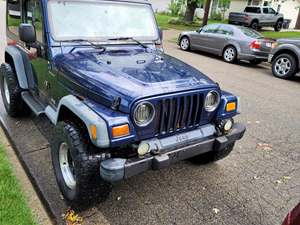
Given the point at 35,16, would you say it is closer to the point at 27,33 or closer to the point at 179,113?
the point at 27,33

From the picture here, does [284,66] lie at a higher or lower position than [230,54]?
higher

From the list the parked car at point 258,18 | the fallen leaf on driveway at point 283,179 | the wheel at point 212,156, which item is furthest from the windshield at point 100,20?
the parked car at point 258,18

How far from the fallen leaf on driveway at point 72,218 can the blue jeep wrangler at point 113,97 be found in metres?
0.16

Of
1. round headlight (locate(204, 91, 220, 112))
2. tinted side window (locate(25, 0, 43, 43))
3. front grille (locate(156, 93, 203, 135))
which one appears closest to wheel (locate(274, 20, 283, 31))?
tinted side window (locate(25, 0, 43, 43))

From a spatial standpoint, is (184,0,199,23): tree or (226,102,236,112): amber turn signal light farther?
(184,0,199,23): tree

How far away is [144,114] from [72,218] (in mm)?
1213

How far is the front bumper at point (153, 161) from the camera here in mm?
2559

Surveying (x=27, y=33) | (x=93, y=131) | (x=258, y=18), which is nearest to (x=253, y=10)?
(x=258, y=18)

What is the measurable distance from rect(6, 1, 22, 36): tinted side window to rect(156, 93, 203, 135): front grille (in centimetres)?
310

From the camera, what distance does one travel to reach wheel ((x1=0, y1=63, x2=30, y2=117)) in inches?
185

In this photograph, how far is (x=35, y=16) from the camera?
3984 millimetres

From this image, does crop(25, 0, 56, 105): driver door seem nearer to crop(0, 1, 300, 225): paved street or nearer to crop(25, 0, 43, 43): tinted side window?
crop(25, 0, 43, 43): tinted side window

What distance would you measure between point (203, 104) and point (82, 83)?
1.20m

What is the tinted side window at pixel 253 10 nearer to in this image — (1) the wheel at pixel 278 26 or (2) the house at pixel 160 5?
(1) the wheel at pixel 278 26
